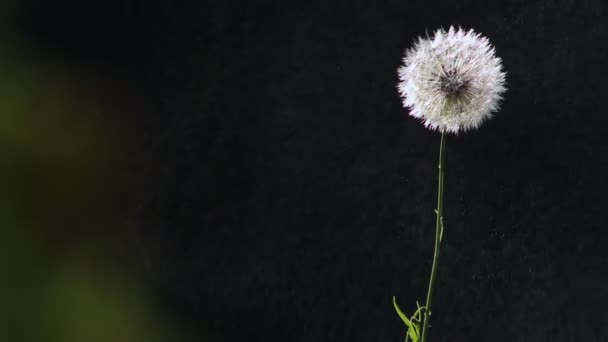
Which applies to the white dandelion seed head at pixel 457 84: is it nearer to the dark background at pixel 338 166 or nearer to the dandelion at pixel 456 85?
the dandelion at pixel 456 85

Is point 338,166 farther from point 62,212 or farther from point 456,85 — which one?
point 62,212

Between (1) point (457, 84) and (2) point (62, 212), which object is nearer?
(1) point (457, 84)

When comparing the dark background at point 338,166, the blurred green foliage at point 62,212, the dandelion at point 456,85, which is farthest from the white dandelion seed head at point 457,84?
the blurred green foliage at point 62,212

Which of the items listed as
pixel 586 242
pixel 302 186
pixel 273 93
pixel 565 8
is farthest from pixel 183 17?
pixel 586 242

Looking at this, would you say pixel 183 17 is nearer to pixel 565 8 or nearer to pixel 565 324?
pixel 565 8

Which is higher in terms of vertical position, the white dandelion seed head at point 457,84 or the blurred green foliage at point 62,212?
the white dandelion seed head at point 457,84

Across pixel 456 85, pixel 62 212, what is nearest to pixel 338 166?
pixel 456 85
